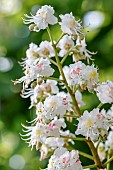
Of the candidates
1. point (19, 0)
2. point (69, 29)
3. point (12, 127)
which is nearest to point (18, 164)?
point (12, 127)

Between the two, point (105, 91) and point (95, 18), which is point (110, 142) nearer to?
point (105, 91)

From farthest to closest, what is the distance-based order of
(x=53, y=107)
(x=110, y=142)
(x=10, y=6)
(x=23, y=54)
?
(x=10, y=6) → (x=23, y=54) → (x=110, y=142) → (x=53, y=107)

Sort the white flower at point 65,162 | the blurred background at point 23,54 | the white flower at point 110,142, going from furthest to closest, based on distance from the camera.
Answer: the blurred background at point 23,54 < the white flower at point 110,142 < the white flower at point 65,162

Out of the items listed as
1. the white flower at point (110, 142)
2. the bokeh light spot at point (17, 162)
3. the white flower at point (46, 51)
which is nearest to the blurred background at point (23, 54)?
the bokeh light spot at point (17, 162)

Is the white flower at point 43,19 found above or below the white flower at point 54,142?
above

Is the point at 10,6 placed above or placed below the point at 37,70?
above

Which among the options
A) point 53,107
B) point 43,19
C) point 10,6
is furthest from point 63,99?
point 10,6

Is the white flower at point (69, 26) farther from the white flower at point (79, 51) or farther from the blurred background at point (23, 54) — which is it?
the blurred background at point (23, 54)
